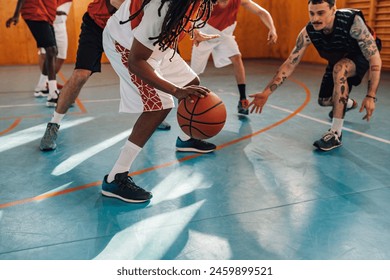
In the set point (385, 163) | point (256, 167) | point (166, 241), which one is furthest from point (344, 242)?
point (385, 163)

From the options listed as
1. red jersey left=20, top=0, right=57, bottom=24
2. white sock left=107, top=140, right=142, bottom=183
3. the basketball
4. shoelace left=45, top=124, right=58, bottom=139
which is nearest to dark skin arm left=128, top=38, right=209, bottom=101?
the basketball

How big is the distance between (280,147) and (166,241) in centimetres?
190

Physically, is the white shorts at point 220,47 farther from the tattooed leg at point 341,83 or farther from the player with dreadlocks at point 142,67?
the player with dreadlocks at point 142,67

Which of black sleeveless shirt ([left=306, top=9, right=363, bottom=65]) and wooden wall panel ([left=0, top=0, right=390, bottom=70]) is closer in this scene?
black sleeveless shirt ([left=306, top=9, right=363, bottom=65])

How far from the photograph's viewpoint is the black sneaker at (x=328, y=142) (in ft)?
11.5

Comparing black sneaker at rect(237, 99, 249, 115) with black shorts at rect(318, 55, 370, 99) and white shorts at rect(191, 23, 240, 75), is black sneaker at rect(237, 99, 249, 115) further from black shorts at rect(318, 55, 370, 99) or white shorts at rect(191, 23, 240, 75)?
black shorts at rect(318, 55, 370, 99)

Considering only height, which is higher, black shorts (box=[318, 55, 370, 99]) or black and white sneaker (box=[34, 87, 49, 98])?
black shorts (box=[318, 55, 370, 99])

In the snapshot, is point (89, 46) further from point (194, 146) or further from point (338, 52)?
point (338, 52)

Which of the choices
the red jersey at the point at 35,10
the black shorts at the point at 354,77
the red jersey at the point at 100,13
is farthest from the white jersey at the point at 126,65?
the red jersey at the point at 35,10

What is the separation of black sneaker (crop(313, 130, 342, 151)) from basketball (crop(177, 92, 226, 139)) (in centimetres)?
129

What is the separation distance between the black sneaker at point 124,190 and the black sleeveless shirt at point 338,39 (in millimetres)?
2152

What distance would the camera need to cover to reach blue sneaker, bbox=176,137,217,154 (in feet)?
11.4

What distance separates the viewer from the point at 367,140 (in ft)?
12.4
